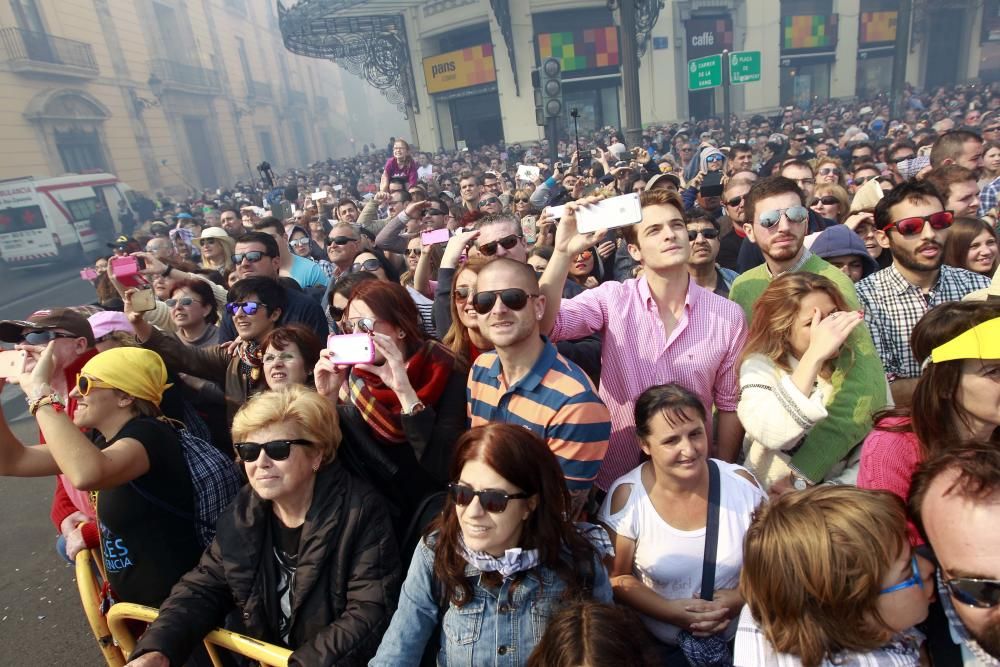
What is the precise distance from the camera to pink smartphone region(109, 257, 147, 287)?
13.1 feet

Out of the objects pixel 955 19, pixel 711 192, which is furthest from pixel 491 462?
pixel 955 19

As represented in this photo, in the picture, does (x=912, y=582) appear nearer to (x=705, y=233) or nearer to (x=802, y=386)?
(x=802, y=386)

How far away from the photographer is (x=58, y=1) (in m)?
25.8

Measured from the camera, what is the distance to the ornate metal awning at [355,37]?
26031mm

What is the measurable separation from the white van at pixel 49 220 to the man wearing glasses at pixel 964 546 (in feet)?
73.0

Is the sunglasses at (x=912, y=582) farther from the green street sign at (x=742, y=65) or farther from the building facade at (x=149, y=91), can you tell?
the building facade at (x=149, y=91)

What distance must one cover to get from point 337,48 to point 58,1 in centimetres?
1278

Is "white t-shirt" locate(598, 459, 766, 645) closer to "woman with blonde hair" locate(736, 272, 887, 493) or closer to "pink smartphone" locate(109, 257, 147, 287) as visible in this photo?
"woman with blonde hair" locate(736, 272, 887, 493)

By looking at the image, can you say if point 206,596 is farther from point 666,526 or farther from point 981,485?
point 981,485

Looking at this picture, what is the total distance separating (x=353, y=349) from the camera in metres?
2.26

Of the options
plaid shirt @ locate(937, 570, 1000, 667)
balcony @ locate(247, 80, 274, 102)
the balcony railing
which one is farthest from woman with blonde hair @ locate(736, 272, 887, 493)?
the balcony railing

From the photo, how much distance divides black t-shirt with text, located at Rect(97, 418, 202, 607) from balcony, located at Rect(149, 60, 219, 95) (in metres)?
38.3

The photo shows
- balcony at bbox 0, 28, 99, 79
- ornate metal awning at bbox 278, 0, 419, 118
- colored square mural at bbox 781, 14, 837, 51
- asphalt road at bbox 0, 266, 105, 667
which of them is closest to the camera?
asphalt road at bbox 0, 266, 105, 667

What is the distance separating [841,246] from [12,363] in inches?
168
